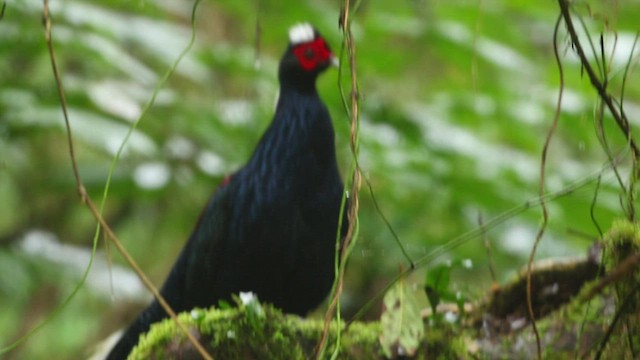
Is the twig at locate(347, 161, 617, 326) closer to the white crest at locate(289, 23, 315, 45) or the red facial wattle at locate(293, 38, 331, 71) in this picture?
the red facial wattle at locate(293, 38, 331, 71)

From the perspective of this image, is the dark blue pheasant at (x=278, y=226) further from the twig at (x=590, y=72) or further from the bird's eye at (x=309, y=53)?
the twig at (x=590, y=72)

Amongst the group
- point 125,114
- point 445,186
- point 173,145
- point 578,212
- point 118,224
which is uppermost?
point 125,114

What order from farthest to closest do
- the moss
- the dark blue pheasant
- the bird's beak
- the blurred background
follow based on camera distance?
the blurred background → the bird's beak → the dark blue pheasant → the moss

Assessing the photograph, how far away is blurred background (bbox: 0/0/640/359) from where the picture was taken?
362 cm

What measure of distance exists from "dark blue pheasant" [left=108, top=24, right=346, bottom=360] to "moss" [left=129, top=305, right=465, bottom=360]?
0.67m

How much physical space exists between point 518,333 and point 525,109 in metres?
2.02

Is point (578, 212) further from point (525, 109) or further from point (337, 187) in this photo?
point (337, 187)

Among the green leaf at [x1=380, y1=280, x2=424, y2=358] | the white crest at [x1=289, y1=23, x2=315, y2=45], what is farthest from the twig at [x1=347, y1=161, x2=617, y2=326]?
the white crest at [x1=289, y1=23, x2=315, y2=45]

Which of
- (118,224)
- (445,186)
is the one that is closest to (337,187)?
(445,186)

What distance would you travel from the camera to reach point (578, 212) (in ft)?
11.6

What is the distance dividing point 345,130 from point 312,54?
2.76ft

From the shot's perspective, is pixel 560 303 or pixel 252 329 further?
pixel 560 303

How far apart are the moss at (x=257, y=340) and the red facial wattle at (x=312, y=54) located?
47.5 inches

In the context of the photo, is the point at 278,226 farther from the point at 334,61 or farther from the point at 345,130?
the point at 345,130
